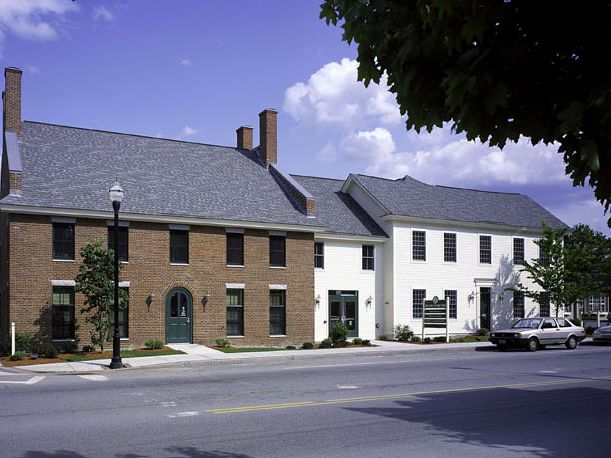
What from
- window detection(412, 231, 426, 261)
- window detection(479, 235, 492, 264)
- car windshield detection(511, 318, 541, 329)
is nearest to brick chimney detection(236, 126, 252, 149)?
window detection(412, 231, 426, 261)

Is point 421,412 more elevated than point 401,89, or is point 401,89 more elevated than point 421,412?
point 401,89

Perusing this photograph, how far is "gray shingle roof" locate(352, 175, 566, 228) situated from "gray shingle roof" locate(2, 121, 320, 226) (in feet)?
23.8

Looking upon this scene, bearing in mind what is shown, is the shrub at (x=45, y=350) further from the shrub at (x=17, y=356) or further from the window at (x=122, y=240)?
the window at (x=122, y=240)

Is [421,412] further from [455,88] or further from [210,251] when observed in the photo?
[210,251]

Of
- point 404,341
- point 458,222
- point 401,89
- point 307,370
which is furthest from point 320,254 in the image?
point 401,89

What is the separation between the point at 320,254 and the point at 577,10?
1191 inches

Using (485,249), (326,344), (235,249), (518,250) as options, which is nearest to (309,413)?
(326,344)

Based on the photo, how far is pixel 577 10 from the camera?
13.5ft

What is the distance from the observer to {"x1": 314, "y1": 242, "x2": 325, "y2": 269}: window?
112 feet

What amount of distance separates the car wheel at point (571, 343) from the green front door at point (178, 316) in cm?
1871

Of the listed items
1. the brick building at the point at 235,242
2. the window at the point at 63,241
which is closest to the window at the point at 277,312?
the brick building at the point at 235,242

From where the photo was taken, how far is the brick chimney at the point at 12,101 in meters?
29.3

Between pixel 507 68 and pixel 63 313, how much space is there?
25452 millimetres

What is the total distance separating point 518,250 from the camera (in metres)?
41.9
